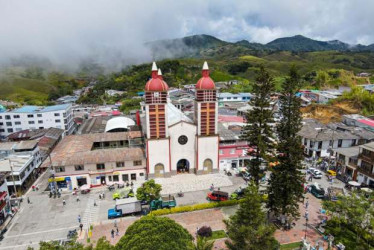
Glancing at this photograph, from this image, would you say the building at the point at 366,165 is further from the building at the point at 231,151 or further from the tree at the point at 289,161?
the building at the point at 231,151

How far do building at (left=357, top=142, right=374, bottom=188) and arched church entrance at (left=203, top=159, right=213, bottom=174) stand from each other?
19.7 meters

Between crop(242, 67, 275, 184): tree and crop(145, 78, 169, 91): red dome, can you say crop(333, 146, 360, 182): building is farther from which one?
crop(145, 78, 169, 91): red dome

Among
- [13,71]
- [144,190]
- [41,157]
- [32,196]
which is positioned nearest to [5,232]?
[32,196]

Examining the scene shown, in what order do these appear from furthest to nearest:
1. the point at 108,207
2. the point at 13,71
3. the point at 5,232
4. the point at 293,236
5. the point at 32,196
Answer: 1. the point at 13,71
2. the point at 32,196
3. the point at 108,207
4. the point at 5,232
5. the point at 293,236

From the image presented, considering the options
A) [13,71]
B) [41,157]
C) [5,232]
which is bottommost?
[5,232]

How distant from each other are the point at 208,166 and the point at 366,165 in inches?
815

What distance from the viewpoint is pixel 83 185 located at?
34219 mm

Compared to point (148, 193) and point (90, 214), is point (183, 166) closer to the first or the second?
point (148, 193)

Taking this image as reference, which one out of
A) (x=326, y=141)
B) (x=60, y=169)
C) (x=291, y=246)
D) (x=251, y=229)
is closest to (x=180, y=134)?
(x=60, y=169)

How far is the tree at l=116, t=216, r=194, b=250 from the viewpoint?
1628cm

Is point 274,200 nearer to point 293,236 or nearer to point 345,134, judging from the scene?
point 293,236

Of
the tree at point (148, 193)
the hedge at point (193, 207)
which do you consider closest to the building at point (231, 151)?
the hedge at point (193, 207)

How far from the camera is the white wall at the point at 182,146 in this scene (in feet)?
120

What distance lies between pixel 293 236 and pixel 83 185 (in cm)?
2630
